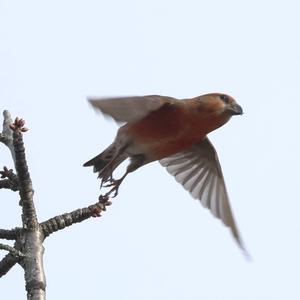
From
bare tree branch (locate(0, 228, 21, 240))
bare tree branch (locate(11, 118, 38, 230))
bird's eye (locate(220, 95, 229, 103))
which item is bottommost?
bare tree branch (locate(0, 228, 21, 240))

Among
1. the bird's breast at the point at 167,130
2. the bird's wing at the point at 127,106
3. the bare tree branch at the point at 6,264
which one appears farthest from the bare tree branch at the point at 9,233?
the bird's breast at the point at 167,130

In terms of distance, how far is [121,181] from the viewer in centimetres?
655

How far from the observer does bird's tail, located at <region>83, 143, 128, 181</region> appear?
677 cm

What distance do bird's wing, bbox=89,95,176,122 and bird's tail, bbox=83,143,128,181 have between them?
663 mm

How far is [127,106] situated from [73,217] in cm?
139

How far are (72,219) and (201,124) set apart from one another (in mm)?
2334

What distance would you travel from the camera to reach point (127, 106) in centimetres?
591

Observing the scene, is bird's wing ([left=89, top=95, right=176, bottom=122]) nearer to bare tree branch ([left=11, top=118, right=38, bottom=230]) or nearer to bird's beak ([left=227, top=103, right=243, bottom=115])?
bird's beak ([left=227, top=103, right=243, bottom=115])

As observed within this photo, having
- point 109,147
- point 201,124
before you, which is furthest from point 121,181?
point 201,124

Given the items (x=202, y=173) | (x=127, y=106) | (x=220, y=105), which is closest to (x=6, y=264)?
(x=127, y=106)

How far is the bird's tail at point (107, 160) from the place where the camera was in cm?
677

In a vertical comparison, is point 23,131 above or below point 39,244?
above

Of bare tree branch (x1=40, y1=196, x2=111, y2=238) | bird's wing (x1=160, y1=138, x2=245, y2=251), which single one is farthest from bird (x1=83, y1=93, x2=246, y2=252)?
bare tree branch (x1=40, y1=196, x2=111, y2=238)

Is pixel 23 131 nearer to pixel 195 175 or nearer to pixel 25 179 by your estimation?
pixel 25 179
